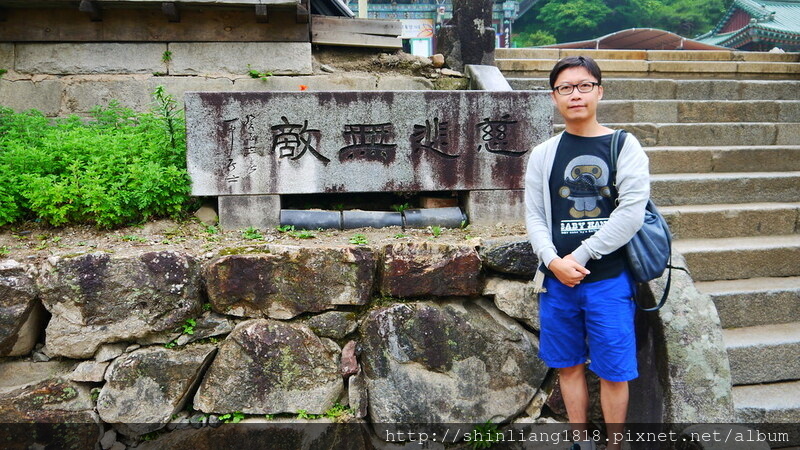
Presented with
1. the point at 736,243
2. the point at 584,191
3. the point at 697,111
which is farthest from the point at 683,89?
the point at 584,191

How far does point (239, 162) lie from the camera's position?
4035mm

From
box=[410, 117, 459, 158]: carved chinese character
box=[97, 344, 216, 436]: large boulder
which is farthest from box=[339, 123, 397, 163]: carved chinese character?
box=[97, 344, 216, 436]: large boulder

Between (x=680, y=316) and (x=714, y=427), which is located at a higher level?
(x=680, y=316)

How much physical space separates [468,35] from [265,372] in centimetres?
428

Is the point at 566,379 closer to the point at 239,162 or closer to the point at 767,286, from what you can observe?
the point at 767,286

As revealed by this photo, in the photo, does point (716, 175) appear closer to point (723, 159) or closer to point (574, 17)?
point (723, 159)

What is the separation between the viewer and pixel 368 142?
4141 mm

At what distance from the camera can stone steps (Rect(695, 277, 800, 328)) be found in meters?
3.74

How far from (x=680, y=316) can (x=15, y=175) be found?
4566 millimetres

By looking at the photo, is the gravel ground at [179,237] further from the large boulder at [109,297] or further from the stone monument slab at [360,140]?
the stone monument slab at [360,140]

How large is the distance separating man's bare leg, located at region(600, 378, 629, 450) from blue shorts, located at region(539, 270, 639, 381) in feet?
0.28

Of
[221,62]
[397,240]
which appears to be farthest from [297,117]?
[221,62]

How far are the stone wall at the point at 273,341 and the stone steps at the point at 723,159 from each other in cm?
237

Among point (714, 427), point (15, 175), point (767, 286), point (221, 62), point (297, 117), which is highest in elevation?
point (221, 62)
